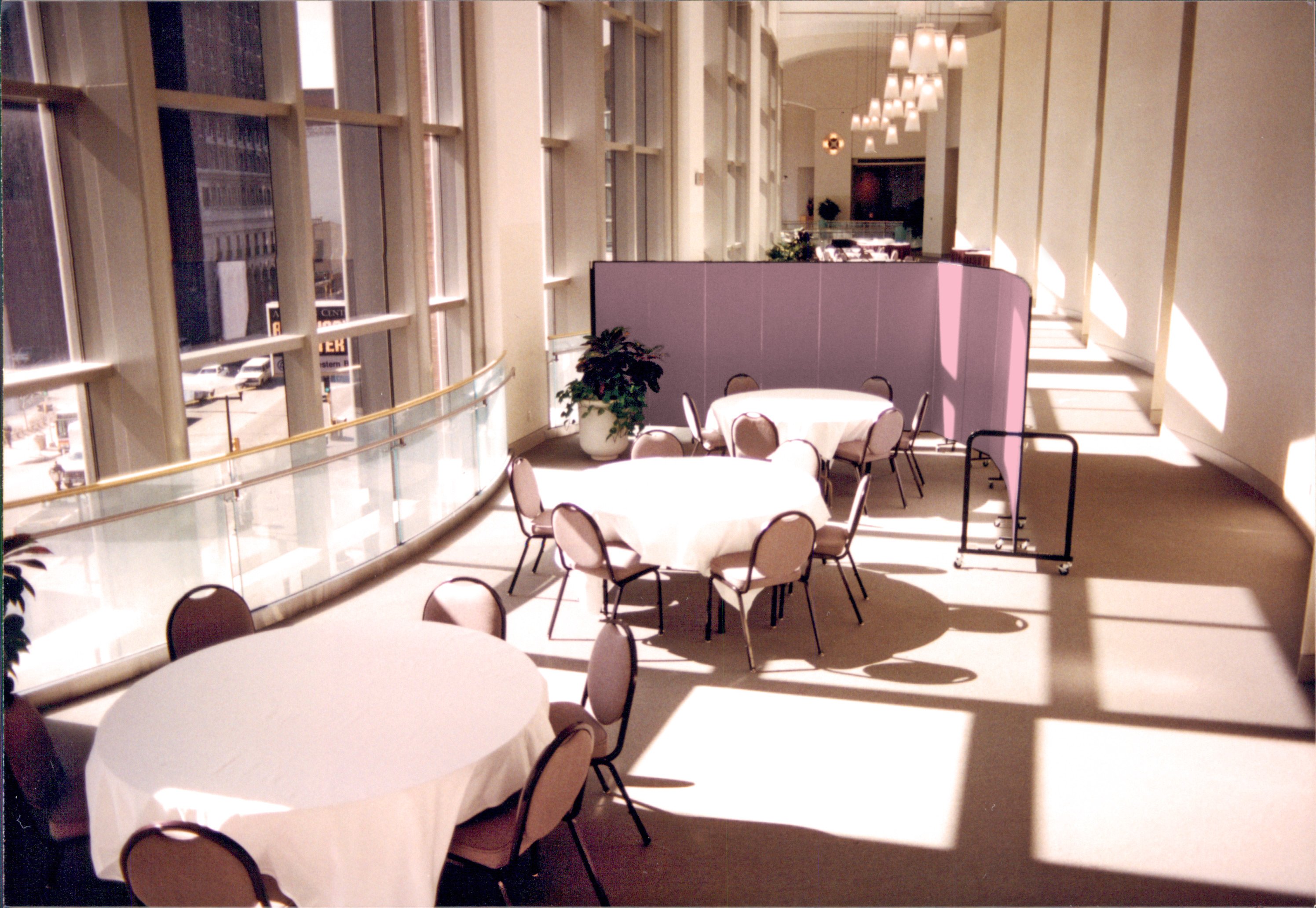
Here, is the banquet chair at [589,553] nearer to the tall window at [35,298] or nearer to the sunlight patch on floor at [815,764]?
the sunlight patch on floor at [815,764]

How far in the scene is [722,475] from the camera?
6.59 metres

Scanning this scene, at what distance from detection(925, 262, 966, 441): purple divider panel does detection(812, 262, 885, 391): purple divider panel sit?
0.61 meters

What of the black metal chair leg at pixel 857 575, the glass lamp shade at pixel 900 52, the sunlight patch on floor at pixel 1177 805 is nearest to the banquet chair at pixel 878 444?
the black metal chair leg at pixel 857 575

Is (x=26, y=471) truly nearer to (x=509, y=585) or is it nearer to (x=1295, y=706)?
(x=509, y=585)

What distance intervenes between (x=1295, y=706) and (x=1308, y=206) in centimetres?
456

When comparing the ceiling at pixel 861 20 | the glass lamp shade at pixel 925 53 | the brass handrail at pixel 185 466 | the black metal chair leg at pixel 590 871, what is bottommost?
the black metal chair leg at pixel 590 871

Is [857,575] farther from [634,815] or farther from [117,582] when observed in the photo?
[117,582]

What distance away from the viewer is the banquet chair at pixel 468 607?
452 cm

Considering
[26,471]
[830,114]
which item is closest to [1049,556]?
[26,471]

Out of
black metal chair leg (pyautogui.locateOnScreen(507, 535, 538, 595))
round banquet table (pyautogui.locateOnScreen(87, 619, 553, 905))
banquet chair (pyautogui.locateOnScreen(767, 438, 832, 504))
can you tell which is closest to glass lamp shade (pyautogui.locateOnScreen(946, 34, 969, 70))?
banquet chair (pyautogui.locateOnScreen(767, 438, 832, 504))

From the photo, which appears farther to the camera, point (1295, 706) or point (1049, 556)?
point (1049, 556)

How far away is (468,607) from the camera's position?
456 centimetres

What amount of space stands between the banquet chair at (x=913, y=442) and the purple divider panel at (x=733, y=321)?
73.8 inches

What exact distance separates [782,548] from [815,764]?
3.94 ft
